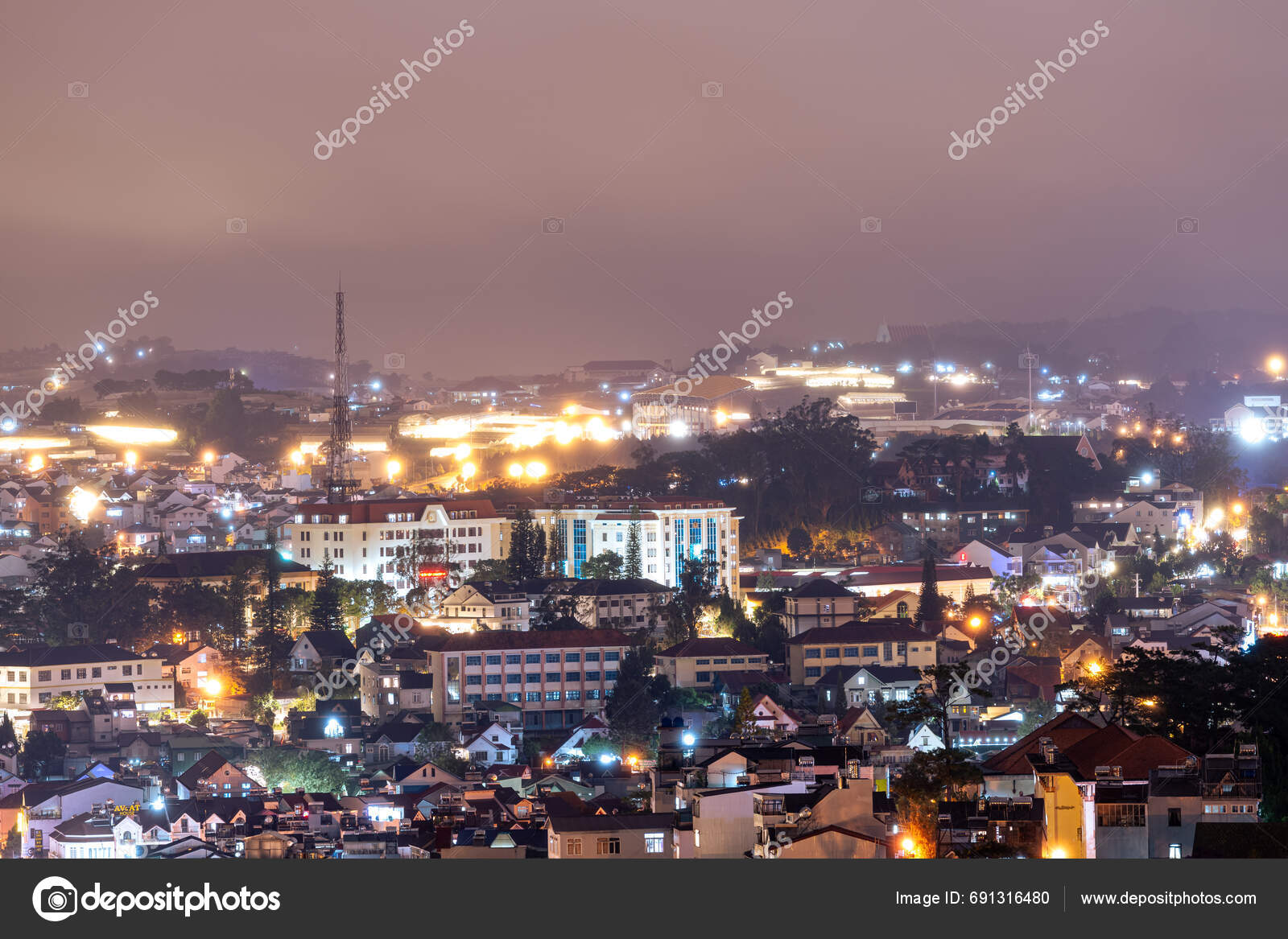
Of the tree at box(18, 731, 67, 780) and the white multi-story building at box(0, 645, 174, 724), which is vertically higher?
the white multi-story building at box(0, 645, 174, 724)

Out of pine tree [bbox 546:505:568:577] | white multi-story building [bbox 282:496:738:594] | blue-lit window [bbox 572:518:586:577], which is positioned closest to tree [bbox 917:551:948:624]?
white multi-story building [bbox 282:496:738:594]

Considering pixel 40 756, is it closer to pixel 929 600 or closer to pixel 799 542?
pixel 929 600

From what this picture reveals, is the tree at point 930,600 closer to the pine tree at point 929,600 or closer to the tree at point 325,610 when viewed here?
the pine tree at point 929,600

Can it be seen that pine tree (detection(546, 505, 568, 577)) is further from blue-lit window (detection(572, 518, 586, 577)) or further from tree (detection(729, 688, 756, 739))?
tree (detection(729, 688, 756, 739))

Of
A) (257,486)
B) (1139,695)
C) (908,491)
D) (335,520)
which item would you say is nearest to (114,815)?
(1139,695)

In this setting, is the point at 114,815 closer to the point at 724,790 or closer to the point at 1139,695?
the point at 724,790

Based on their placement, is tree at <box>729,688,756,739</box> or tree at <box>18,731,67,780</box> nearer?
tree at <box>729,688,756,739</box>

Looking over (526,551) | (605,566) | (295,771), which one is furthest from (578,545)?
(295,771)
